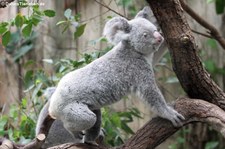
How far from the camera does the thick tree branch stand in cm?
262

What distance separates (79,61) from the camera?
3.77m

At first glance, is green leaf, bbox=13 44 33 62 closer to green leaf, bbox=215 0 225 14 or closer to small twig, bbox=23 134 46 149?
green leaf, bbox=215 0 225 14

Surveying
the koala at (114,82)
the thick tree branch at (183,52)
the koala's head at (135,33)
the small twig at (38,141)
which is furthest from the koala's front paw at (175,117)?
the small twig at (38,141)

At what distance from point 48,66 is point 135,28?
116 inches

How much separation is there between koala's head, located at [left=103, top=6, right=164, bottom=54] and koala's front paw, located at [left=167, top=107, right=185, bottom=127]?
43 centimetres

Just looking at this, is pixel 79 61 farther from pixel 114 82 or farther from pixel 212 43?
pixel 212 43

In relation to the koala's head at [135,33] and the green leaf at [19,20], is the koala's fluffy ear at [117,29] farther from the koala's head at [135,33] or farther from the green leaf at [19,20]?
the green leaf at [19,20]

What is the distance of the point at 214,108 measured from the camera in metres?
2.75

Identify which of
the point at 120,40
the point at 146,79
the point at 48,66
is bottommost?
the point at 48,66

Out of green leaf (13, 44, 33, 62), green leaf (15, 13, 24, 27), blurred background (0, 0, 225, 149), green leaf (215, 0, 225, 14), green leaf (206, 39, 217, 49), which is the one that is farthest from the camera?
green leaf (13, 44, 33, 62)

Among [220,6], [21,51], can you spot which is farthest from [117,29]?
[21,51]

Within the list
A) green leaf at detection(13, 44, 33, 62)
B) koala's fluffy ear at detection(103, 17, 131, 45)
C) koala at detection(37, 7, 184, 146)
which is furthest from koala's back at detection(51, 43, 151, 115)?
green leaf at detection(13, 44, 33, 62)

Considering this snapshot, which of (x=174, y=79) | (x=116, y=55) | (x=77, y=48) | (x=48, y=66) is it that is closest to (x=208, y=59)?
(x=174, y=79)

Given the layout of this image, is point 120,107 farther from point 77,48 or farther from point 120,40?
point 120,40
